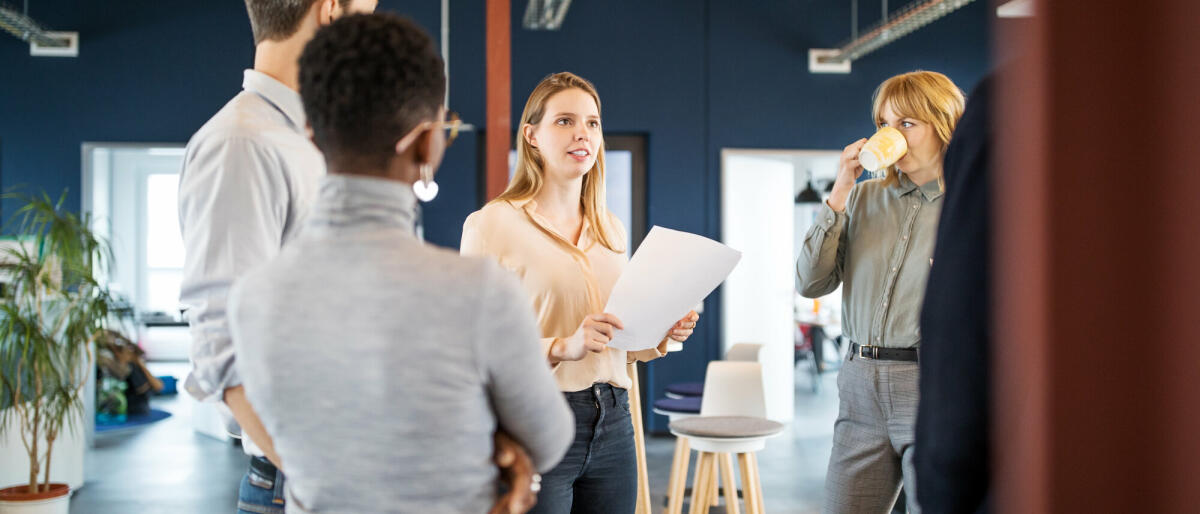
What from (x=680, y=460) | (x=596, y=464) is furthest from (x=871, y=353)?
(x=680, y=460)

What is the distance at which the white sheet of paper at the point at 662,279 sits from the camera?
2.00m

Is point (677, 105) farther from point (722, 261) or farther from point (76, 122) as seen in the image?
point (722, 261)

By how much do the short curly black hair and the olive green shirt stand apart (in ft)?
4.84

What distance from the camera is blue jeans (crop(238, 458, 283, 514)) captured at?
1376mm

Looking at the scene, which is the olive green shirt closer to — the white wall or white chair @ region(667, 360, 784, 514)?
white chair @ region(667, 360, 784, 514)

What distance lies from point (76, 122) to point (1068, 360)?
8.00 meters

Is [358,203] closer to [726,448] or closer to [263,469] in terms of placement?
[263,469]

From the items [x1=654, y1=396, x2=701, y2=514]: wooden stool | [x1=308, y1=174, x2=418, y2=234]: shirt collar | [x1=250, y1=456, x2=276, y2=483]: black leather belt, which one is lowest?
[x1=654, y1=396, x2=701, y2=514]: wooden stool

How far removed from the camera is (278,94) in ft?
4.70

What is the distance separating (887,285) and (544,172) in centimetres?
85

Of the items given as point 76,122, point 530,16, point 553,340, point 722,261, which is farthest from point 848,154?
point 76,122

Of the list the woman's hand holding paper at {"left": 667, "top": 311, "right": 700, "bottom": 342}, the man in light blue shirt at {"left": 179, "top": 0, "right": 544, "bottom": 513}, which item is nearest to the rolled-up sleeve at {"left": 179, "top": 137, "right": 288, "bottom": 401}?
the man in light blue shirt at {"left": 179, "top": 0, "right": 544, "bottom": 513}

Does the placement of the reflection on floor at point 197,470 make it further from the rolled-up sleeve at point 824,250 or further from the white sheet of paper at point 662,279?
the white sheet of paper at point 662,279

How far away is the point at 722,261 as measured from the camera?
206cm
